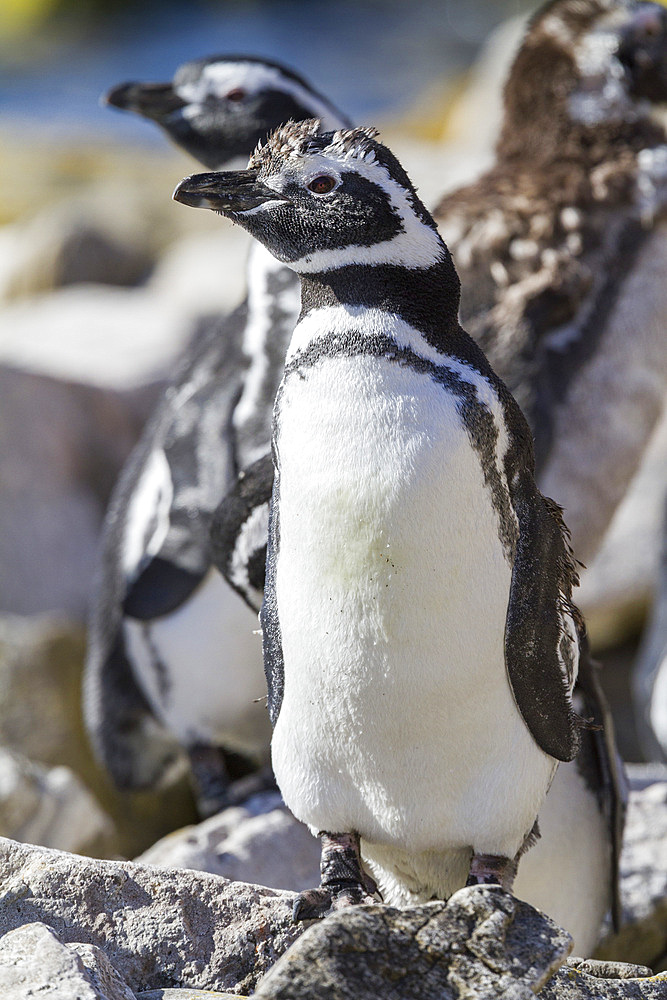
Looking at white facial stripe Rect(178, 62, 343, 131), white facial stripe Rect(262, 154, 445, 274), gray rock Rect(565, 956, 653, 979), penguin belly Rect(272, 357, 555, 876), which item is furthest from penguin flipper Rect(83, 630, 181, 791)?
white facial stripe Rect(262, 154, 445, 274)

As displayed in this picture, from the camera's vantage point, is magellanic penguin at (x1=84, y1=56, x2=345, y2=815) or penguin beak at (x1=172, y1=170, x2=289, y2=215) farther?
magellanic penguin at (x1=84, y1=56, x2=345, y2=815)

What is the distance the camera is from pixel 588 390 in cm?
261

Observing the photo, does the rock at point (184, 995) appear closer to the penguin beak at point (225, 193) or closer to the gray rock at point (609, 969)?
the gray rock at point (609, 969)

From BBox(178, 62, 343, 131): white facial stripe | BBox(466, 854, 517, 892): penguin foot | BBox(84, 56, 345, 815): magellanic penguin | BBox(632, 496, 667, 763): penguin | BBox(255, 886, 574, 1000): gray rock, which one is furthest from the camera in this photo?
BBox(632, 496, 667, 763): penguin

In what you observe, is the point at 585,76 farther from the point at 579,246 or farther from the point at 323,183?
the point at 323,183

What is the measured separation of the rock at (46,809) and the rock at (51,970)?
1149mm

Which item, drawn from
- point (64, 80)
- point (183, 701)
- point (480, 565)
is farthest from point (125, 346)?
point (64, 80)

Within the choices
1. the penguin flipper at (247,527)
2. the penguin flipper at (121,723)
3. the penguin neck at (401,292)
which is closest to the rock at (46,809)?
the penguin flipper at (121,723)

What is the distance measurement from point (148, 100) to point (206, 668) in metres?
1.16

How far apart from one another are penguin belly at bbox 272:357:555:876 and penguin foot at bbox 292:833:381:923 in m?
0.02

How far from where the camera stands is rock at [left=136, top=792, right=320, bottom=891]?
2.16 metres

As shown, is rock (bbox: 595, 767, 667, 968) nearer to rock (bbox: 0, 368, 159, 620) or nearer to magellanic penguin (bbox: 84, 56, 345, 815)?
magellanic penguin (bbox: 84, 56, 345, 815)

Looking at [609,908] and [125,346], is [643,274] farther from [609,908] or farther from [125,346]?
[125,346]

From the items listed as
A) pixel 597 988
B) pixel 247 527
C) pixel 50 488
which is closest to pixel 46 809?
pixel 247 527
